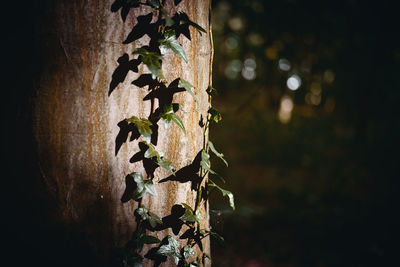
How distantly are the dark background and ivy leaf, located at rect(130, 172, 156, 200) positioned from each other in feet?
0.96

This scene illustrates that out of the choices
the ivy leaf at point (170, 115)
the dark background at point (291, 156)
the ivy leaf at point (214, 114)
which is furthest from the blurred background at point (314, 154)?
the ivy leaf at point (170, 115)

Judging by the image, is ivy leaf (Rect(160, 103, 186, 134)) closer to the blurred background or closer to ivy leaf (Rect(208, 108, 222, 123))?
ivy leaf (Rect(208, 108, 222, 123))

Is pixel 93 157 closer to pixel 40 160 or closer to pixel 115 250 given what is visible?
pixel 40 160

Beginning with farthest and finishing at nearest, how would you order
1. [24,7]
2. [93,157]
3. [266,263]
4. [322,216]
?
[322,216], [266,263], [93,157], [24,7]

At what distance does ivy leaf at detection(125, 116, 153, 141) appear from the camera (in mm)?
949

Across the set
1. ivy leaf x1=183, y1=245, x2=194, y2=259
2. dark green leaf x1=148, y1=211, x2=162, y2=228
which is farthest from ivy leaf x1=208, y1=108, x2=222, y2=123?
ivy leaf x1=183, y1=245, x2=194, y2=259

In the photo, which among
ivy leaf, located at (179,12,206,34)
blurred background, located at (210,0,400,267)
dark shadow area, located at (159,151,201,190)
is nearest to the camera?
ivy leaf, located at (179,12,206,34)

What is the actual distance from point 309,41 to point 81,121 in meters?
6.77

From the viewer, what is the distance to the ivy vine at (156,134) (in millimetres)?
927

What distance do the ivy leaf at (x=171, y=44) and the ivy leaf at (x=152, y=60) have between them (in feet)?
0.17

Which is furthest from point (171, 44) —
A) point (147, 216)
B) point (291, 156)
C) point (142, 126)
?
point (291, 156)

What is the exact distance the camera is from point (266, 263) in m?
3.66

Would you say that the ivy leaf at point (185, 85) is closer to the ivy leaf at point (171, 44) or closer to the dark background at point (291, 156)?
the ivy leaf at point (171, 44)

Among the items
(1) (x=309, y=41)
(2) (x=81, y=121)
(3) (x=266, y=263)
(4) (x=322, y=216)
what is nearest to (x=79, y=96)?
(2) (x=81, y=121)
